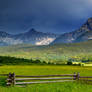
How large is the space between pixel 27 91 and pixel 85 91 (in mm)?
6541

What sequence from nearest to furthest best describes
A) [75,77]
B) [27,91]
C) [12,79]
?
[27,91] → [12,79] → [75,77]

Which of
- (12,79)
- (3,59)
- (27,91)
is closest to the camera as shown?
(27,91)

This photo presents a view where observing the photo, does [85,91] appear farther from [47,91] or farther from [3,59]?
[3,59]

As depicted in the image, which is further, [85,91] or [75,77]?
[75,77]

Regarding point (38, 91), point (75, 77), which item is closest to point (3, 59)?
point (75, 77)

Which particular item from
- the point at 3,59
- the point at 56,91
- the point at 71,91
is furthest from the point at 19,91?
the point at 3,59

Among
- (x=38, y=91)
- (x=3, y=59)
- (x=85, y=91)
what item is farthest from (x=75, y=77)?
(x=3, y=59)

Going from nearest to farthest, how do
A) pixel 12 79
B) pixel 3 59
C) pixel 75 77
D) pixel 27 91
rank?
1. pixel 27 91
2. pixel 12 79
3. pixel 75 77
4. pixel 3 59

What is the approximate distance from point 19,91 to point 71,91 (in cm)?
573

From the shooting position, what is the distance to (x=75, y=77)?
97.0ft

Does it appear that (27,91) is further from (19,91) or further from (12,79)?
(12,79)

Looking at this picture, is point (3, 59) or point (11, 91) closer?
point (11, 91)

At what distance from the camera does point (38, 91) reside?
19.0 m

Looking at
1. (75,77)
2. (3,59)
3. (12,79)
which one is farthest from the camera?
(3,59)
